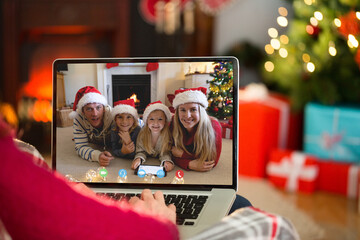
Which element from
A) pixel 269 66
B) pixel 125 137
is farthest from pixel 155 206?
pixel 269 66

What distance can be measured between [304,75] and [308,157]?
0.47 m

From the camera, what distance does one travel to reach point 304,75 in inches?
93.0

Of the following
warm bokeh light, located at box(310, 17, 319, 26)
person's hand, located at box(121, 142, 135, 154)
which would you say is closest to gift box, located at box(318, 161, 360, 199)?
warm bokeh light, located at box(310, 17, 319, 26)

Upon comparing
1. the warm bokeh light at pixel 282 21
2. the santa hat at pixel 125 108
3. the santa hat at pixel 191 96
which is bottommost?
the santa hat at pixel 125 108

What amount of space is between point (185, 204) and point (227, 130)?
0.18 meters

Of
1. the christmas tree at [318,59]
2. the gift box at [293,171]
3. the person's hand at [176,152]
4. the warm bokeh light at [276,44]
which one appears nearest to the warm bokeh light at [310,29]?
the christmas tree at [318,59]

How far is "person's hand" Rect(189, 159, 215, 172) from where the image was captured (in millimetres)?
875

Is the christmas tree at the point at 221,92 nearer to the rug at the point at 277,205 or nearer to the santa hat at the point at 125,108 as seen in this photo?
the santa hat at the point at 125,108

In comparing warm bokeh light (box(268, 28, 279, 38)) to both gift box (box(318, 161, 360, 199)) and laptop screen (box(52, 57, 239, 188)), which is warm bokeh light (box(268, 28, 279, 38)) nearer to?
gift box (box(318, 161, 360, 199))

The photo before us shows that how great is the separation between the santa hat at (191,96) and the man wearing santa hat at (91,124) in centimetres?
15

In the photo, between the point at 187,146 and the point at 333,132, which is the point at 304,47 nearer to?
the point at 333,132

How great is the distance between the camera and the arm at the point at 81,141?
0.90m

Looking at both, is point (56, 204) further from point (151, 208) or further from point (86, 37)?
point (86, 37)

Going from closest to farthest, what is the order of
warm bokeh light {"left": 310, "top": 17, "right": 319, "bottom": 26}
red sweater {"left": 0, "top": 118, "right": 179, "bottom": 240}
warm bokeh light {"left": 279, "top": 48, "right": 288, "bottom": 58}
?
1. red sweater {"left": 0, "top": 118, "right": 179, "bottom": 240}
2. warm bokeh light {"left": 310, "top": 17, "right": 319, "bottom": 26}
3. warm bokeh light {"left": 279, "top": 48, "right": 288, "bottom": 58}
